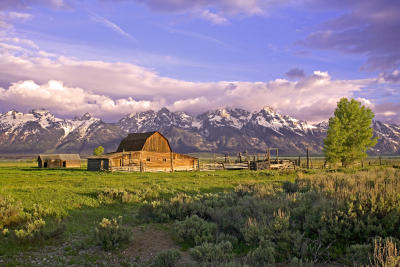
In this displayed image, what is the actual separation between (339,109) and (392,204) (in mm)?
39324

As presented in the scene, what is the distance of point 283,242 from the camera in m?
7.05

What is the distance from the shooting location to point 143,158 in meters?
48.2

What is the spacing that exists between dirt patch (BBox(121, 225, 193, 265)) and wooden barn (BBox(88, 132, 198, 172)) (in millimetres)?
34834

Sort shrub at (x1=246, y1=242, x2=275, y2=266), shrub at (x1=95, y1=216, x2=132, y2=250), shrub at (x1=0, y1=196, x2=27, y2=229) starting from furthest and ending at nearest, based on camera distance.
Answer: shrub at (x1=0, y1=196, x2=27, y2=229) < shrub at (x1=95, y1=216, x2=132, y2=250) < shrub at (x1=246, y1=242, x2=275, y2=266)

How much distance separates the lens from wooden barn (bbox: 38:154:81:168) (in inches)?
2943

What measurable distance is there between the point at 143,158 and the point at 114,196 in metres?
33.2

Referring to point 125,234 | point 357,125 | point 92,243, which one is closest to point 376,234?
point 125,234

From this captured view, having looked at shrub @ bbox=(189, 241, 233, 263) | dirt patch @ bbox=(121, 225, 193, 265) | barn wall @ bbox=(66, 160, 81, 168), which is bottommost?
barn wall @ bbox=(66, 160, 81, 168)

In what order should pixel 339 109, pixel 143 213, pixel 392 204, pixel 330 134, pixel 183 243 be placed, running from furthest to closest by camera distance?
pixel 339 109 < pixel 330 134 < pixel 143 213 < pixel 183 243 < pixel 392 204

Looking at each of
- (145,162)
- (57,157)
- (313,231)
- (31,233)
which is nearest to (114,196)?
(31,233)

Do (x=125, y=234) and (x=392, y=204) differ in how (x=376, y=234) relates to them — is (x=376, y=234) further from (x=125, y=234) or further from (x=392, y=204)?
(x=125, y=234)

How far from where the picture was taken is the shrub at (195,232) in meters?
8.14

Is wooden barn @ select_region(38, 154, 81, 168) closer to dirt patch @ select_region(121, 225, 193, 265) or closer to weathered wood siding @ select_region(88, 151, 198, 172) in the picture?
weathered wood siding @ select_region(88, 151, 198, 172)

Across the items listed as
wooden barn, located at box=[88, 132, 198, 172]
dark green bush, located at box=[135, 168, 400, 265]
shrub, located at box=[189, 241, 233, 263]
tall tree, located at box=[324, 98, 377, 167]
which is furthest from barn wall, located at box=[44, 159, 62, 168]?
shrub, located at box=[189, 241, 233, 263]
